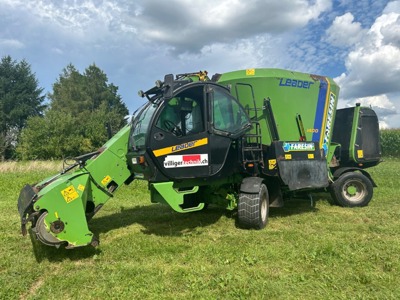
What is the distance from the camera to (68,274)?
406 cm

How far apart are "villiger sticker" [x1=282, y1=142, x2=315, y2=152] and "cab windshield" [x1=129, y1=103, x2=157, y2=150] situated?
2653 millimetres

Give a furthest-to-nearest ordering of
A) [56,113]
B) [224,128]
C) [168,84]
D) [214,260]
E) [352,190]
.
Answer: [56,113] < [352,190] < [224,128] < [168,84] < [214,260]

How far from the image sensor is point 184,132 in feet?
17.6

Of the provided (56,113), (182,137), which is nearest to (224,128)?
(182,137)

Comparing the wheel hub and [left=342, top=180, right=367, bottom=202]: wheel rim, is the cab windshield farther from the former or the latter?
[left=342, top=180, right=367, bottom=202]: wheel rim

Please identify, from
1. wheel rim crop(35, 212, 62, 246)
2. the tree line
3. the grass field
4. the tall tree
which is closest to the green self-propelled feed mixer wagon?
wheel rim crop(35, 212, 62, 246)

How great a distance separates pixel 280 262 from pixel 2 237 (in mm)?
4438

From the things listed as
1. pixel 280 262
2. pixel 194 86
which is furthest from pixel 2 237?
pixel 280 262

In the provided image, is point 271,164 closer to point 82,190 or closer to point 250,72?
point 250,72

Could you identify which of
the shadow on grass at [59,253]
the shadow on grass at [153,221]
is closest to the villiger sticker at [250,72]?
the shadow on grass at [153,221]

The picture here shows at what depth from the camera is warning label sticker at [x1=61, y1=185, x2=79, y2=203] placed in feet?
14.8

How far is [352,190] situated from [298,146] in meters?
2.43

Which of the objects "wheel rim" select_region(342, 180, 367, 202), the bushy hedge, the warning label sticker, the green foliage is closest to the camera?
the warning label sticker

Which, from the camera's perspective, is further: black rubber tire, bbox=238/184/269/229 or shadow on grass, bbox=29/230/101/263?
black rubber tire, bbox=238/184/269/229
